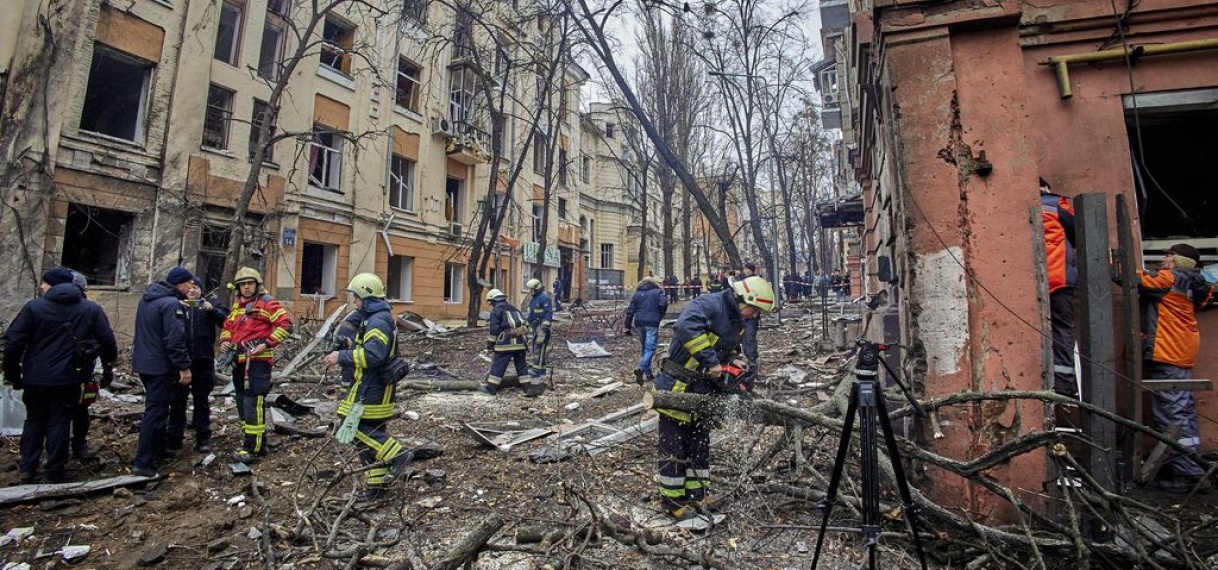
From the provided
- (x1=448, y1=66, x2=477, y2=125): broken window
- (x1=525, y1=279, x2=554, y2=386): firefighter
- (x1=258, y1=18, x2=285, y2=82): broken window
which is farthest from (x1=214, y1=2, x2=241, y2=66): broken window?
(x1=525, y1=279, x2=554, y2=386): firefighter

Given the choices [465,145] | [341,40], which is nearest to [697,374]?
[465,145]

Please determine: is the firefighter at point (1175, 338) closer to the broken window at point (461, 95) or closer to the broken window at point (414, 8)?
the broken window at point (414, 8)

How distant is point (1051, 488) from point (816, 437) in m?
1.40

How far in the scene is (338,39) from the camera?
56.3 feet

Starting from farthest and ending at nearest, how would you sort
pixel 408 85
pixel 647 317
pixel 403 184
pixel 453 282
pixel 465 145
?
pixel 453 282
pixel 465 145
pixel 408 85
pixel 403 184
pixel 647 317

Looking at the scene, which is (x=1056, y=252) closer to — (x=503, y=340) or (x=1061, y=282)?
(x=1061, y=282)

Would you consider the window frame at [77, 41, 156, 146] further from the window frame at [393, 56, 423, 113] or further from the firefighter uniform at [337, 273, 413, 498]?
the firefighter uniform at [337, 273, 413, 498]

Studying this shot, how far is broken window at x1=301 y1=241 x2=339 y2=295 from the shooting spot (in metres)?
15.7

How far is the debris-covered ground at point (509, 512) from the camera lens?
3.18 meters

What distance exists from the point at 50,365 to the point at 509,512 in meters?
4.04

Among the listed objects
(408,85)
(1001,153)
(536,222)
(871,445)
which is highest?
(408,85)

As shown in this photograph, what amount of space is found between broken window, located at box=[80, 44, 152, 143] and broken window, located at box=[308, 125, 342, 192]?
13.0 feet

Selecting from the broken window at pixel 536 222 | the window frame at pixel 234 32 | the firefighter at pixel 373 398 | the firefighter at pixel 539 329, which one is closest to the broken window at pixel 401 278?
the window frame at pixel 234 32

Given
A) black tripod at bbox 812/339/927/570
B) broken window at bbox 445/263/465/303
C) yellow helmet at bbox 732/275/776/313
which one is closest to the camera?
black tripod at bbox 812/339/927/570
